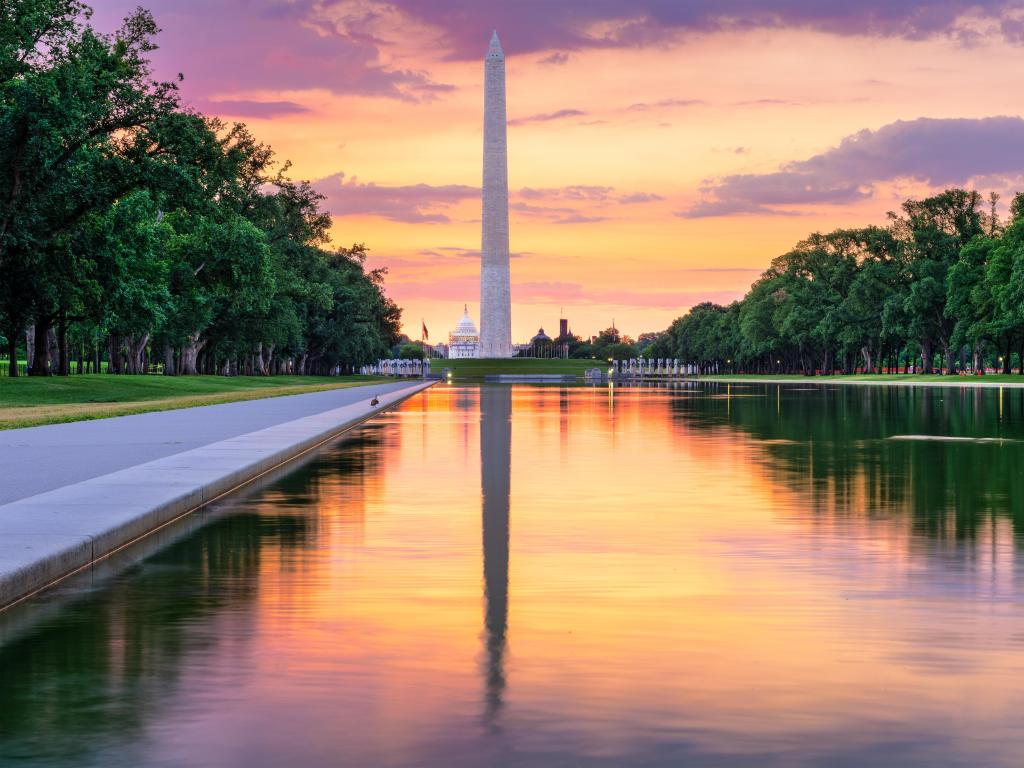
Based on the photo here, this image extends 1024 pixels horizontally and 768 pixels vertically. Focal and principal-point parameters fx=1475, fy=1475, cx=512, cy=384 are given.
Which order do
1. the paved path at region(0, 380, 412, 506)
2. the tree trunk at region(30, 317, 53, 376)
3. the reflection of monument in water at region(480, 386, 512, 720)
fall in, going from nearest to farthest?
the reflection of monument in water at region(480, 386, 512, 720) → the paved path at region(0, 380, 412, 506) → the tree trunk at region(30, 317, 53, 376)

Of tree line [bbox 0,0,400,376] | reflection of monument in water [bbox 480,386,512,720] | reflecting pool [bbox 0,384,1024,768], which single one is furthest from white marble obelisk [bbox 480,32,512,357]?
reflecting pool [bbox 0,384,1024,768]

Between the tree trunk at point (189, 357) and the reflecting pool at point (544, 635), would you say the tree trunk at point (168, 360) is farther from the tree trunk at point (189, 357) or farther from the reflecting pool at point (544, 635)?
the reflecting pool at point (544, 635)

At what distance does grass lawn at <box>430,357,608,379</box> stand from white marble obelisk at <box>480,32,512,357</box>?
521cm

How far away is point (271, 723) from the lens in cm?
698

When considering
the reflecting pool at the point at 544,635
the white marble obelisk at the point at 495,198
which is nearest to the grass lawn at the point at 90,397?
the reflecting pool at the point at 544,635

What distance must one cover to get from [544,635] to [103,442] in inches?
813

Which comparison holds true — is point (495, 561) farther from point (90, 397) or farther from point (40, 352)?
point (40, 352)

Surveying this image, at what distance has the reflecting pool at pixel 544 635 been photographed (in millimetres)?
6695

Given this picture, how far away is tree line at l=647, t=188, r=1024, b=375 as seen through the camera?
11353 cm

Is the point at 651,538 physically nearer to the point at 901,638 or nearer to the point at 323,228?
the point at 901,638

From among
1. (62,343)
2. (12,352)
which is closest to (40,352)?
(62,343)

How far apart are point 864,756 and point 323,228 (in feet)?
387

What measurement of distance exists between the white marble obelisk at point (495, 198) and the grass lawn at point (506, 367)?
521 centimetres

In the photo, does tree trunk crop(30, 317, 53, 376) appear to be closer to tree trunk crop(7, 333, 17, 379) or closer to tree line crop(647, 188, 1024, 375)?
tree trunk crop(7, 333, 17, 379)
